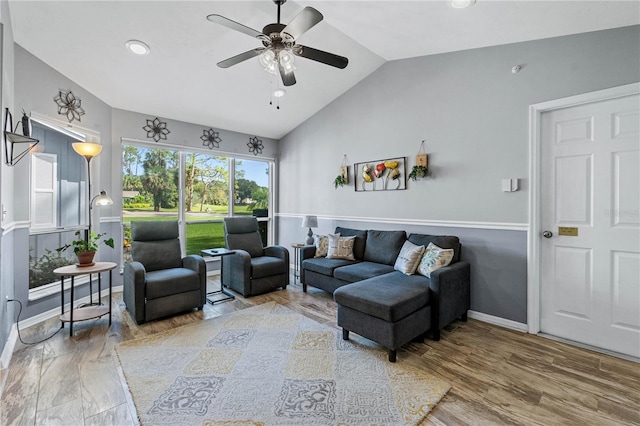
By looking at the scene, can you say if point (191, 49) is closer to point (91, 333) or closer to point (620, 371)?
point (91, 333)

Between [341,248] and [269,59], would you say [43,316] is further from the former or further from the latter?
[269,59]

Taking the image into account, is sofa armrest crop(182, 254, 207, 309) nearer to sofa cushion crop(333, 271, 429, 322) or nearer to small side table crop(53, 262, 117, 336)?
Answer: small side table crop(53, 262, 117, 336)

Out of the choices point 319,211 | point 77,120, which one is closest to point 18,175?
point 77,120

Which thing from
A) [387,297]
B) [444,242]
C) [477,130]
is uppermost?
[477,130]

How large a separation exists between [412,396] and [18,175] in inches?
160

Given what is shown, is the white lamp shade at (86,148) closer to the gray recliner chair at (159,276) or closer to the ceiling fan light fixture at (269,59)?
the gray recliner chair at (159,276)

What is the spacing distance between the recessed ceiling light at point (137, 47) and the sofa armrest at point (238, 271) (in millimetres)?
2573

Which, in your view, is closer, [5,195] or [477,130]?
[5,195]

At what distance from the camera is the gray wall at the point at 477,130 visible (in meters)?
2.73

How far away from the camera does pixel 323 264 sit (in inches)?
158

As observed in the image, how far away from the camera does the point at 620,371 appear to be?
2.30 metres

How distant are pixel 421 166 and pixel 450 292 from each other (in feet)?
5.21

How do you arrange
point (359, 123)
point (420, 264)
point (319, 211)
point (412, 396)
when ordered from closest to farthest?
point (412, 396), point (420, 264), point (359, 123), point (319, 211)

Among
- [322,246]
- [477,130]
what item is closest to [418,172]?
[477,130]
